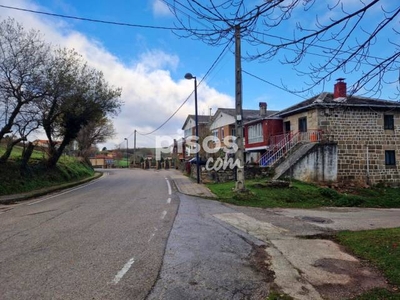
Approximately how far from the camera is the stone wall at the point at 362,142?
2330 centimetres

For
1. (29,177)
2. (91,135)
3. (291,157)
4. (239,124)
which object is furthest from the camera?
(91,135)

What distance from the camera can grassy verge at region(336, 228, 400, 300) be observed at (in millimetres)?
4461

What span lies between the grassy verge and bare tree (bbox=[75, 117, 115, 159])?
132 ft

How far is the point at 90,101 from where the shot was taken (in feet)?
82.0

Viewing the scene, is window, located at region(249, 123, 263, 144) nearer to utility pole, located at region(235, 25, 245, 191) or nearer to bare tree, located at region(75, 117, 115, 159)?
utility pole, located at region(235, 25, 245, 191)

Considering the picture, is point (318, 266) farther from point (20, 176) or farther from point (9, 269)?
point (20, 176)

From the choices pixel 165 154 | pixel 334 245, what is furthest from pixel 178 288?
pixel 165 154

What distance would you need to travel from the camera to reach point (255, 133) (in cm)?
3170

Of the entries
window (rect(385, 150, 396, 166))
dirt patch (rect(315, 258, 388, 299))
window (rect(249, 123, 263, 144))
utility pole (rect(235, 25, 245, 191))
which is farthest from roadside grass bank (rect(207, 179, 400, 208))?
window (rect(249, 123, 263, 144))

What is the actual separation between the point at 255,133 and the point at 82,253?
87.7ft

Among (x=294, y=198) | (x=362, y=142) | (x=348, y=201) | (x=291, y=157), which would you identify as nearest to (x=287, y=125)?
(x=362, y=142)

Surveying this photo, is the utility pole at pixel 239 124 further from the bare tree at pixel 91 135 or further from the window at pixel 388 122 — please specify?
the bare tree at pixel 91 135

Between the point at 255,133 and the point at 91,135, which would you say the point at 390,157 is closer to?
the point at 255,133

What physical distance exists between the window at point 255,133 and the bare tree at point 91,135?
68.5 feet
